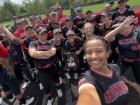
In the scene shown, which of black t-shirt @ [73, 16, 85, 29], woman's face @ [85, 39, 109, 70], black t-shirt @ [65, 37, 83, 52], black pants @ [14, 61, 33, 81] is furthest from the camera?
black t-shirt @ [73, 16, 85, 29]

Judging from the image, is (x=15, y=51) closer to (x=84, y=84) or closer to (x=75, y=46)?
(x=75, y=46)

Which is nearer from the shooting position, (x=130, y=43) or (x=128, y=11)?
(x=130, y=43)

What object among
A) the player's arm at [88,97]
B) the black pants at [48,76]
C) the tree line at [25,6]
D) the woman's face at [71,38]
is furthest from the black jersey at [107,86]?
the tree line at [25,6]

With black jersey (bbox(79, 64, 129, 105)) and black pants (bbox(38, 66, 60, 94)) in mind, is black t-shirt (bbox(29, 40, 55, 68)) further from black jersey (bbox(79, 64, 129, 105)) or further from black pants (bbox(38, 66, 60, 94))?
black jersey (bbox(79, 64, 129, 105))

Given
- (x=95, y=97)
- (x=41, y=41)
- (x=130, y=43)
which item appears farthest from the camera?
(x=41, y=41)

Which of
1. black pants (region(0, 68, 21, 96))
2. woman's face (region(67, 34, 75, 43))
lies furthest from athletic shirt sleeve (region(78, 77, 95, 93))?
woman's face (region(67, 34, 75, 43))

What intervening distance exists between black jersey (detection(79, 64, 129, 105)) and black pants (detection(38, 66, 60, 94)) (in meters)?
4.78

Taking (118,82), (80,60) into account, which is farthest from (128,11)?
(118,82)

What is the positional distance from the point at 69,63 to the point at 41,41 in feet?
3.73

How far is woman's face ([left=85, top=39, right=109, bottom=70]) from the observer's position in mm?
2631

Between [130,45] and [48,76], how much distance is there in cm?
244

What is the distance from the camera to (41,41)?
23.8 feet

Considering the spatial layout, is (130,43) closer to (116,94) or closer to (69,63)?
(69,63)

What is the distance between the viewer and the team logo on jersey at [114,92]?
8.40 ft
